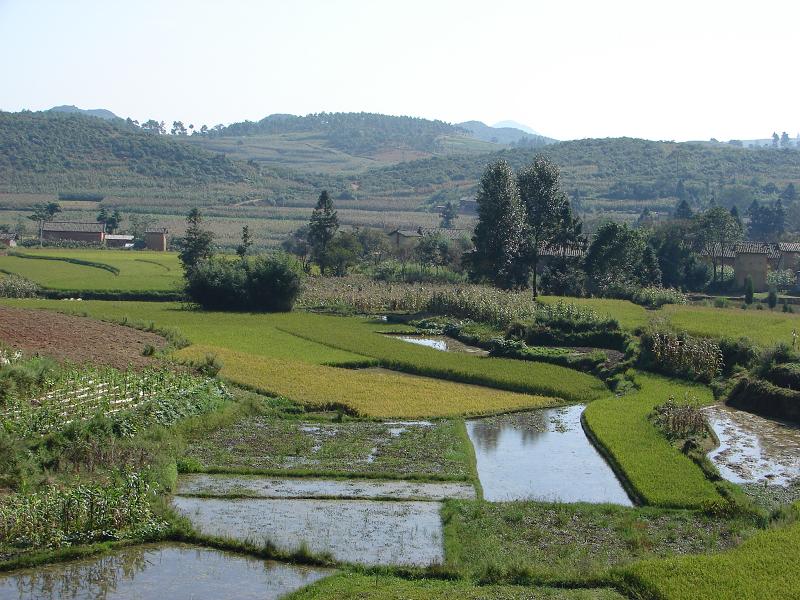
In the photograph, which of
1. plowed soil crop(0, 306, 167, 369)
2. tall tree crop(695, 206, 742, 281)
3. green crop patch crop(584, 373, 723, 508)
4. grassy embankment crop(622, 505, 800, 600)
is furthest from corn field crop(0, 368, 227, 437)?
tall tree crop(695, 206, 742, 281)

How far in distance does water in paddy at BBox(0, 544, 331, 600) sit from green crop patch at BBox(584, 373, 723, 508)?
7.77 metres

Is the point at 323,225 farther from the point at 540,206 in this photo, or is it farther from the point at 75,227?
the point at 75,227

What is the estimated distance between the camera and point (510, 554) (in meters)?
17.8

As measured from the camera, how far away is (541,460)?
25.4 metres

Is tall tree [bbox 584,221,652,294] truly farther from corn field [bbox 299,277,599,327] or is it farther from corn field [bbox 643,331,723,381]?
corn field [bbox 643,331,723,381]

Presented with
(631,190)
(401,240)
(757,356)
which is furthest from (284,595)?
A: (631,190)

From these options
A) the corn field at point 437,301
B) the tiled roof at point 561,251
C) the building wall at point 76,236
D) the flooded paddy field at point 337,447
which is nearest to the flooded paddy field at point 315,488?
the flooded paddy field at point 337,447

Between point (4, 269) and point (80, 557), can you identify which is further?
point (4, 269)

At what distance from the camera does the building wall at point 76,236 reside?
97625 mm

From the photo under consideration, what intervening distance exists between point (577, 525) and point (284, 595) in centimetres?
598

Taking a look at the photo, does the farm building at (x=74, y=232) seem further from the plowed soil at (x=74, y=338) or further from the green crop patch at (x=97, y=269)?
the plowed soil at (x=74, y=338)

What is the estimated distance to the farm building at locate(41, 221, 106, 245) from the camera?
97.8 m

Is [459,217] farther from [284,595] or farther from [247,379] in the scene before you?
[284,595]

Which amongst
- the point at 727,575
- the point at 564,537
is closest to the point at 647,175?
the point at 564,537
